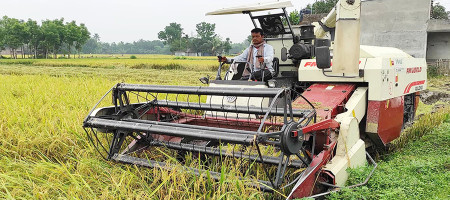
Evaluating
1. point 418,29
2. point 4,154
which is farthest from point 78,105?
point 418,29

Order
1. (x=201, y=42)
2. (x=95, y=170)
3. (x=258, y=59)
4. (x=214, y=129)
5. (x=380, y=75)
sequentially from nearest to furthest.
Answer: (x=214, y=129) < (x=95, y=170) < (x=380, y=75) < (x=258, y=59) < (x=201, y=42)

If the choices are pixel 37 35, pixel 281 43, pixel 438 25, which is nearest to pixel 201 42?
pixel 37 35

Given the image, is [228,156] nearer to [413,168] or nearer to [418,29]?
[413,168]

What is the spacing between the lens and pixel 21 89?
7.77 m

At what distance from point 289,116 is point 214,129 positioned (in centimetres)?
79

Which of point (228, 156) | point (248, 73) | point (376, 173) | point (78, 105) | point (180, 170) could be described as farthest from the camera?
point (78, 105)

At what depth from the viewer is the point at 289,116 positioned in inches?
130

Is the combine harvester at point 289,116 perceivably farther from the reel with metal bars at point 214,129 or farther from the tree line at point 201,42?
the tree line at point 201,42

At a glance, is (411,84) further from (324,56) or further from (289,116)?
(289,116)

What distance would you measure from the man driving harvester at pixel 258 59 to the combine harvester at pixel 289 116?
0.16 m

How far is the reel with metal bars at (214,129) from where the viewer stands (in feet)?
8.70

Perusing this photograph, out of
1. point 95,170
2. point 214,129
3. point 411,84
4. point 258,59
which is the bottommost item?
point 95,170

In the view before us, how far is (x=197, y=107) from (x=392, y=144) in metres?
3.12

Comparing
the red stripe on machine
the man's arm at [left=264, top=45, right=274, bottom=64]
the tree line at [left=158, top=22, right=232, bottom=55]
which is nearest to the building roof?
the red stripe on machine
